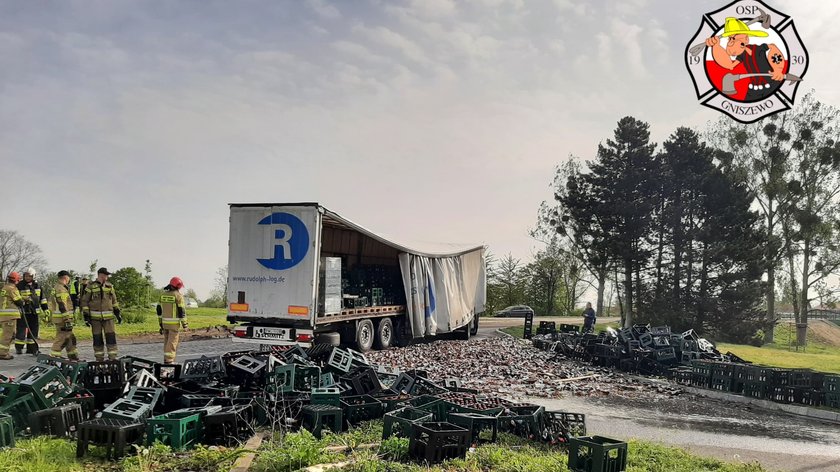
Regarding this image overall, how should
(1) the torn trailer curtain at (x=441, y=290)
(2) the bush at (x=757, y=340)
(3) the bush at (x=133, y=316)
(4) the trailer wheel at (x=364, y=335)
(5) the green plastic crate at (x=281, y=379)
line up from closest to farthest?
(5) the green plastic crate at (x=281, y=379) → (4) the trailer wheel at (x=364, y=335) → (1) the torn trailer curtain at (x=441, y=290) → (3) the bush at (x=133, y=316) → (2) the bush at (x=757, y=340)

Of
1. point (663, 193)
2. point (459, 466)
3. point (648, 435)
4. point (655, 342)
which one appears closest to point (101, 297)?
point (459, 466)

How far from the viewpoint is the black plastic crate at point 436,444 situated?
5484 millimetres

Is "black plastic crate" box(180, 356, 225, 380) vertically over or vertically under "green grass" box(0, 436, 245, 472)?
over

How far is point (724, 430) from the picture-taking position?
338 inches

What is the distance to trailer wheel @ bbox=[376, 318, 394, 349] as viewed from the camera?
1653 cm

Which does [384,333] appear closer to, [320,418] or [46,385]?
[320,418]

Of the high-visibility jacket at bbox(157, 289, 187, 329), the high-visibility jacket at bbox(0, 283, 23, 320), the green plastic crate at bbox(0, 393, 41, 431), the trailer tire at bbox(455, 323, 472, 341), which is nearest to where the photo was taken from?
the green plastic crate at bbox(0, 393, 41, 431)

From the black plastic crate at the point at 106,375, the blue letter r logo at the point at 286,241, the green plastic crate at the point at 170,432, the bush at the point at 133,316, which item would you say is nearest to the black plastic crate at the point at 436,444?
the green plastic crate at the point at 170,432

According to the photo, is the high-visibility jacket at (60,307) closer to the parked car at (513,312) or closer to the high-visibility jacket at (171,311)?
the high-visibility jacket at (171,311)

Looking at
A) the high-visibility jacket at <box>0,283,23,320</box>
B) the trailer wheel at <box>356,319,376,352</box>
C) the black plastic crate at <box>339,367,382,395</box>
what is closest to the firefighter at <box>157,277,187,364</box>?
→ the high-visibility jacket at <box>0,283,23,320</box>

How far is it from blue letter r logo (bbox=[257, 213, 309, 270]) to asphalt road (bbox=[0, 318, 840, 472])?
5.11m

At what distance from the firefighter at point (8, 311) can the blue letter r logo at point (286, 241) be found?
195 inches

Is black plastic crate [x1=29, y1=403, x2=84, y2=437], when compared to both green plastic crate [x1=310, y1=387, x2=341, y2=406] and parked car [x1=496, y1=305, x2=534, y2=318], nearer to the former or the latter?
green plastic crate [x1=310, y1=387, x2=341, y2=406]

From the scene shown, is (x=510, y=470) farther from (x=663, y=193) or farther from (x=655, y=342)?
(x=663, y=193)
